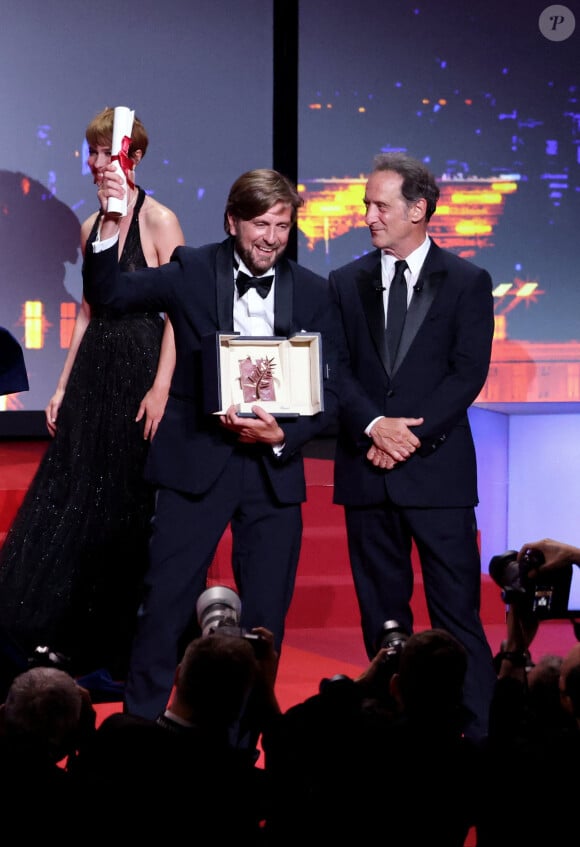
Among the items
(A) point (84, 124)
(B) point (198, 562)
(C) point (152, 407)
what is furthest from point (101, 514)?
(A) point (84, 124)

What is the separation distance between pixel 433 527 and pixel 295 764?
1.35 metres

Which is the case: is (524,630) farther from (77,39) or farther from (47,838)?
(77,39)

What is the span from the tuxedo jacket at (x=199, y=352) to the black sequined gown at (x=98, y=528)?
854 mm

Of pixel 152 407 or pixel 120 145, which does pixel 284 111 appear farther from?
pixel 120 145

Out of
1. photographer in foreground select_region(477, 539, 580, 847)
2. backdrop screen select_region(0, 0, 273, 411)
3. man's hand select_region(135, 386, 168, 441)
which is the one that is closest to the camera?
photographer in foreground select_region(477, 539, 580, 847)

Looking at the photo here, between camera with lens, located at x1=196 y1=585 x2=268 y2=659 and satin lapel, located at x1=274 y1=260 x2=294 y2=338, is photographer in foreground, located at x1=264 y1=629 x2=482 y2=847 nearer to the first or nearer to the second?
camera with lens, located at x1=196 y1=585 x2=268 y2=659

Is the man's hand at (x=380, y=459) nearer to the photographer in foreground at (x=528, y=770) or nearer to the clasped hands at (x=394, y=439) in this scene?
the clasped hands at (x=394, y=439)

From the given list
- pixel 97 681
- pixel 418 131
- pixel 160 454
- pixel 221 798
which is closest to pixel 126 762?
pixel 221 798

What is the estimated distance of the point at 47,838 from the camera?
201cm

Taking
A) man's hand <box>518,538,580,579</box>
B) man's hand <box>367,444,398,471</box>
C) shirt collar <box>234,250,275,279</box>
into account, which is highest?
shirt collar <box>234,250,275,279</box>

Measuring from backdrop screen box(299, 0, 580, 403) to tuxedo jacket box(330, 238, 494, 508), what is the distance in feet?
11.7

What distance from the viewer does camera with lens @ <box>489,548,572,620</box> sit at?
313 centimetres

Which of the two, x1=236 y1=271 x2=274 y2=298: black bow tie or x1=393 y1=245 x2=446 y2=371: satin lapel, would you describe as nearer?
x1=236 y1=271 x2=274 y2=298: black bow tie

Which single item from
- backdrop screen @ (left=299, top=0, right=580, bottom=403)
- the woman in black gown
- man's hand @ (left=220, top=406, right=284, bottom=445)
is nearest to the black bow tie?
man's hand @ (left=220, top=406, right=284, bottom=445)
